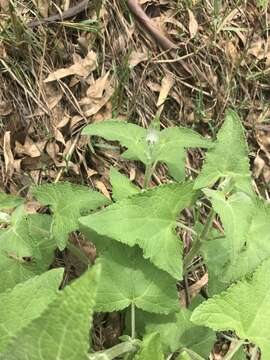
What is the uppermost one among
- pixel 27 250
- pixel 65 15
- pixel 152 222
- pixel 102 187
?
pixel 65 15

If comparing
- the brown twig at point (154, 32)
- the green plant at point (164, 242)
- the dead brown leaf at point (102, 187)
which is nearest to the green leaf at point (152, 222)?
the green plant at point (164, 242)

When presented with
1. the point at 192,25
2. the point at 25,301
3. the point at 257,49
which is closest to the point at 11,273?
the point at 25,301

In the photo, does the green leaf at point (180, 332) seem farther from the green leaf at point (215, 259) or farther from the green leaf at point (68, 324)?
the green leaf at point (68, 324)

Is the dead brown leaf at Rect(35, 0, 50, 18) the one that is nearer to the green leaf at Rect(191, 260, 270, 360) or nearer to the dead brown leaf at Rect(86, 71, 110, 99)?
the dead brown leaf at Rect(86, 71, 110, 99)

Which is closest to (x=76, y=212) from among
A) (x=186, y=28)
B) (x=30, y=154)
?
(x=30, y=154)

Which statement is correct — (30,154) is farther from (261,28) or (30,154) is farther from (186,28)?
(261,28)

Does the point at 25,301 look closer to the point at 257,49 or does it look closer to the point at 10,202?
the point at 10,202

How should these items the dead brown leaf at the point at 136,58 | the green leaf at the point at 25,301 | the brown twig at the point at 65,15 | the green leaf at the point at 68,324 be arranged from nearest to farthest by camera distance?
the green leaf at the point at 68,324, the green leaf at the point at 25,301, the brown twig at the point at 65,15, the dead brown leaf at the point at 136,58
